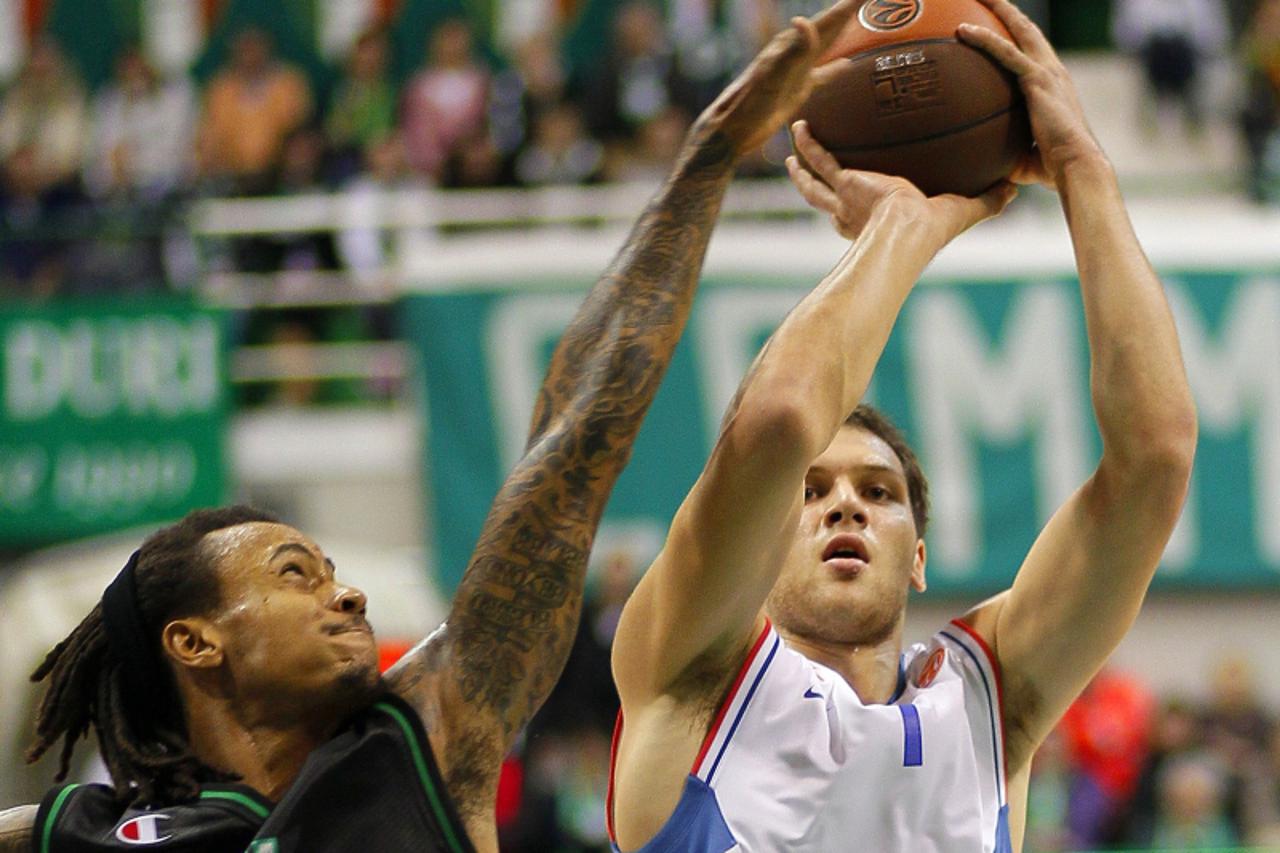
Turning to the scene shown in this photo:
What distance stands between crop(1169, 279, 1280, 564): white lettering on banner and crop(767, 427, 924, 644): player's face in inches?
336

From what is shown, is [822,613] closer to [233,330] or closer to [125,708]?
[125,708]

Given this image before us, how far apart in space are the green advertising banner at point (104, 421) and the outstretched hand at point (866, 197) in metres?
8.41

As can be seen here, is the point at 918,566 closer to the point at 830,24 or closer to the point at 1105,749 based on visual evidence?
the point at 830,24

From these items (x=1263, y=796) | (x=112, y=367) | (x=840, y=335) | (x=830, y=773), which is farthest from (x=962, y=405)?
(x=840, y=335)

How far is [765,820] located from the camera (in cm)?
302

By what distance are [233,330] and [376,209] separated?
1172mm

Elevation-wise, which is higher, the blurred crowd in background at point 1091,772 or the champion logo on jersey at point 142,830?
the champion logo on jersey at point 142,830

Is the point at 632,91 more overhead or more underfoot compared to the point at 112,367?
more overhead

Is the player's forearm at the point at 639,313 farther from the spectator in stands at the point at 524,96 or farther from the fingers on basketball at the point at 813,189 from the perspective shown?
the spectator in stands at the point at 524,96

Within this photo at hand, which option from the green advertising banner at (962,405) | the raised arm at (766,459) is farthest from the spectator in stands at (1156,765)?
the raised arm at (766,459)

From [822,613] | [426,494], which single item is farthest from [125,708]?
[426,494]

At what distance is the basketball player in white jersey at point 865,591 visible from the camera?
9.53ft

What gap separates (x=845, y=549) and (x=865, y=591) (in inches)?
3.1

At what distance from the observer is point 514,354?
11266mm
